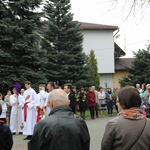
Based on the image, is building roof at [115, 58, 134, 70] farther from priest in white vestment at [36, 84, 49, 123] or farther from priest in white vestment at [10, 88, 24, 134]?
priest in white vestment at [36, 84, 49, 123]

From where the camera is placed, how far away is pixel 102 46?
4556 centimetres

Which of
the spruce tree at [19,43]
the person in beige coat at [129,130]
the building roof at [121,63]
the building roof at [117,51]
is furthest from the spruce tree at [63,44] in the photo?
the person in beige coat at [129,130]

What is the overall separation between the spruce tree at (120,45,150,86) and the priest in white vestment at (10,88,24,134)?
51.9 feet

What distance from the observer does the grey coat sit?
3787 millimetres

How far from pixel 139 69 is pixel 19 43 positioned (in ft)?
41.7

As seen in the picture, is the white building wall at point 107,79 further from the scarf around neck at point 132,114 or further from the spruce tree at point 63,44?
the scarf around neck at point 132,114

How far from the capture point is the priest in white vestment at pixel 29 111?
1298cm

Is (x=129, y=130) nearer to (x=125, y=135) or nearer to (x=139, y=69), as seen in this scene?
(x=125, y=135)

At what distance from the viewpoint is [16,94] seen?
48.3 feet

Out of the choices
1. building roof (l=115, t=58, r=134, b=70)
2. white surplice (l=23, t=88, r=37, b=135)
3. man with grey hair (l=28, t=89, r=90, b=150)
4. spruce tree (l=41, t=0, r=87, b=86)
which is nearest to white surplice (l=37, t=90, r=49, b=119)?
white surplice (l=23, t=88, r=37, b=135)

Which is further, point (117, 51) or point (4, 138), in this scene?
point (117, 51)

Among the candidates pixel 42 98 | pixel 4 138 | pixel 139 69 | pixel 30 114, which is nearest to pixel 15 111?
pixel 30 114

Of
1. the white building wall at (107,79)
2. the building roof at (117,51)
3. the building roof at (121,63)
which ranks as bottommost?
the white building wall at (107,79)

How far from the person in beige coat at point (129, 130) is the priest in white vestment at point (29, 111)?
9.15m
